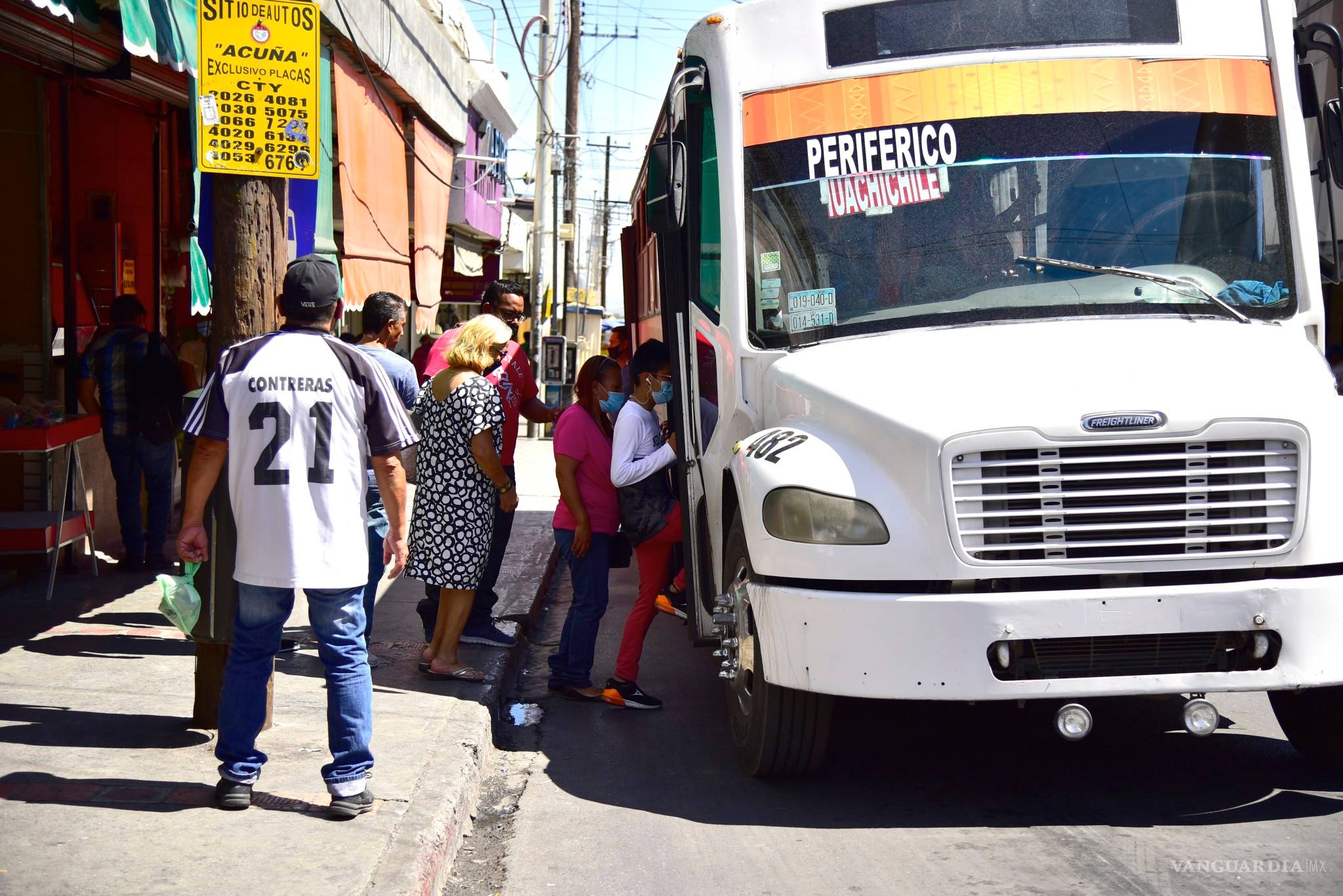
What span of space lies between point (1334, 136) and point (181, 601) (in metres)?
5.06

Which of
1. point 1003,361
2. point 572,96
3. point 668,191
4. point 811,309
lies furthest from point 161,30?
point 572,96

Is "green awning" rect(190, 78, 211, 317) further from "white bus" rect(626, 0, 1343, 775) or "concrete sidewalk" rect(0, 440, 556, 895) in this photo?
"white bus" rect(626, 0, 1343, 775)

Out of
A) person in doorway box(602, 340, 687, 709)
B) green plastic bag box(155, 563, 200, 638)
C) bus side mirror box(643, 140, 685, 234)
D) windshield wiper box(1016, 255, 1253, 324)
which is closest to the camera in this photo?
green plastic bag box(155, 563, 200, 638)

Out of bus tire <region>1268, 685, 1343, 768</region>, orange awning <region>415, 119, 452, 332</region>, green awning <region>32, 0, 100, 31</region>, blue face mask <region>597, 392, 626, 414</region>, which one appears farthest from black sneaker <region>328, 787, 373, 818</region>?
orange awning <region>415, 119, 452, 332</region>

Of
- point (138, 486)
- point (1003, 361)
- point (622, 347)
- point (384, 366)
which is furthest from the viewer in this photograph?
point (622, 347)

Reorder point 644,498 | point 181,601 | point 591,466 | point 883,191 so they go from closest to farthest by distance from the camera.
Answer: point 181,601, point 883,191, point 644,498, point 591,466

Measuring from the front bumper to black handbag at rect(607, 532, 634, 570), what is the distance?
2.39 metres

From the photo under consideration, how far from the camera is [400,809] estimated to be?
4.80 meters

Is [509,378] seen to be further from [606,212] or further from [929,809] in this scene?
[606,212]

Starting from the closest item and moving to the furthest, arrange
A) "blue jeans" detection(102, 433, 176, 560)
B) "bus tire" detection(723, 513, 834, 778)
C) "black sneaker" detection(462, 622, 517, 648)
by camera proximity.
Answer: "bus tire" detection(723, 513, 834, 778)
"black sneaker" detection(462, 622, 517, 648)
"blue jeans" detection(102, 433, 176, 560)

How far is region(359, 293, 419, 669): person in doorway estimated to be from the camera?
23.1ft

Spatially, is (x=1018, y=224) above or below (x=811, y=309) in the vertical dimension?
above

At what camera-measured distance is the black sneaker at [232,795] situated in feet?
15.3

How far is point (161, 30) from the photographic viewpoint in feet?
22.9
